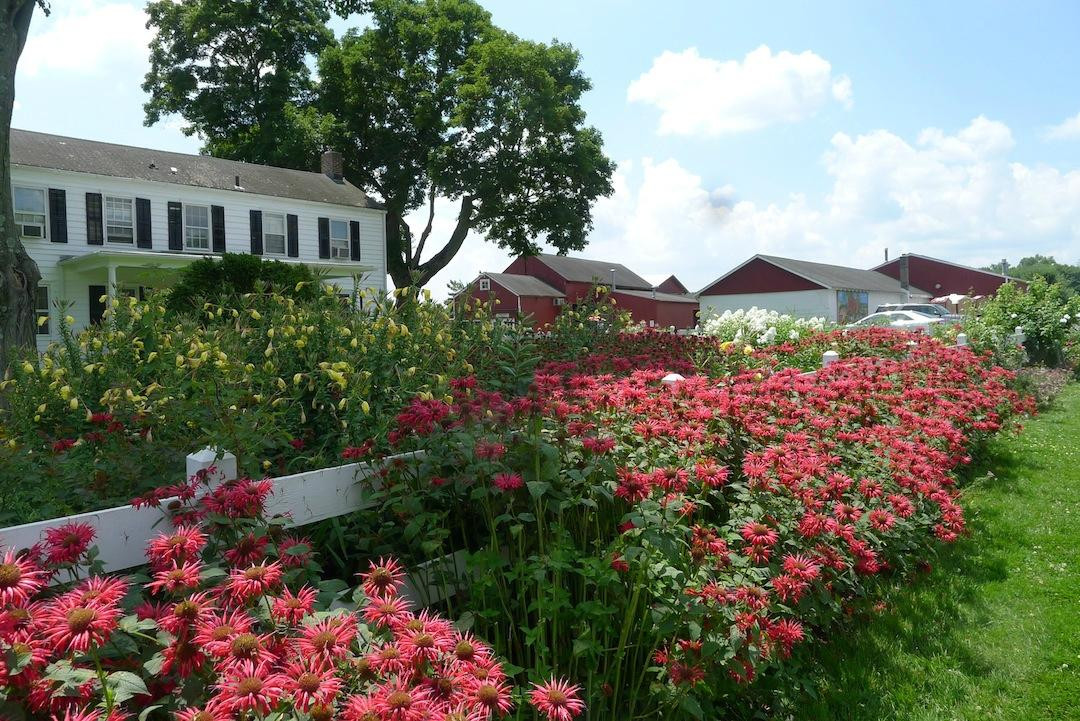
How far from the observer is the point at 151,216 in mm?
18516

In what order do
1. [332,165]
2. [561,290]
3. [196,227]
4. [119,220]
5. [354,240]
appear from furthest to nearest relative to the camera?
[561,290]
[332,165]
[354,240]
[196,227]
[119,220]

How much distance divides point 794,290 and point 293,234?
24897 millimetres

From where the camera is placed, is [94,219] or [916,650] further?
[94,219]

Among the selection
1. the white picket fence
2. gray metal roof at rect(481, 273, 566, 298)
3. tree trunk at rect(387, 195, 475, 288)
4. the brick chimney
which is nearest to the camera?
the white picket fence

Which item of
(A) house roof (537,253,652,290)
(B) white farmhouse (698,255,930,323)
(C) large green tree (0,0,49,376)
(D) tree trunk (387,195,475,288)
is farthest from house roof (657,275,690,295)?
(C) large green tree (0,0,49,376)

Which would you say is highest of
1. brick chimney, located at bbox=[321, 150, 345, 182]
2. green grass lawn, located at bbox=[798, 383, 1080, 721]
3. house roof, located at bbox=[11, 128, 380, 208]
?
brick chimney, located at bbox=[321, 150, 345, 182]

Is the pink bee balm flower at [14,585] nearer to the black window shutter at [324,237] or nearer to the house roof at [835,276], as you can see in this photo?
the black window shutter at [324,237]

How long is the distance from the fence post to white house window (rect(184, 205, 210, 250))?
63.5 feet

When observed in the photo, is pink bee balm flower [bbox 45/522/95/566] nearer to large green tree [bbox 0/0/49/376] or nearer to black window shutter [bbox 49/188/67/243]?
large green tree [bbox 0/0/49/376]

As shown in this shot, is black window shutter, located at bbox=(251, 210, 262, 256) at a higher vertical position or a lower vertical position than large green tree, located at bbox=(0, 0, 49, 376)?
higher

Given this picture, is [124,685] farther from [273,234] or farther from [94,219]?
[273,234]

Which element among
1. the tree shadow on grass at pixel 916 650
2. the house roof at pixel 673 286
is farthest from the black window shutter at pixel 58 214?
the house roof at pixel 673 286

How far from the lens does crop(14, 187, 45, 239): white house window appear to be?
1664 cm

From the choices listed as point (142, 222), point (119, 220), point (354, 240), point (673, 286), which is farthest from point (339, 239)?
point (673, 286)
